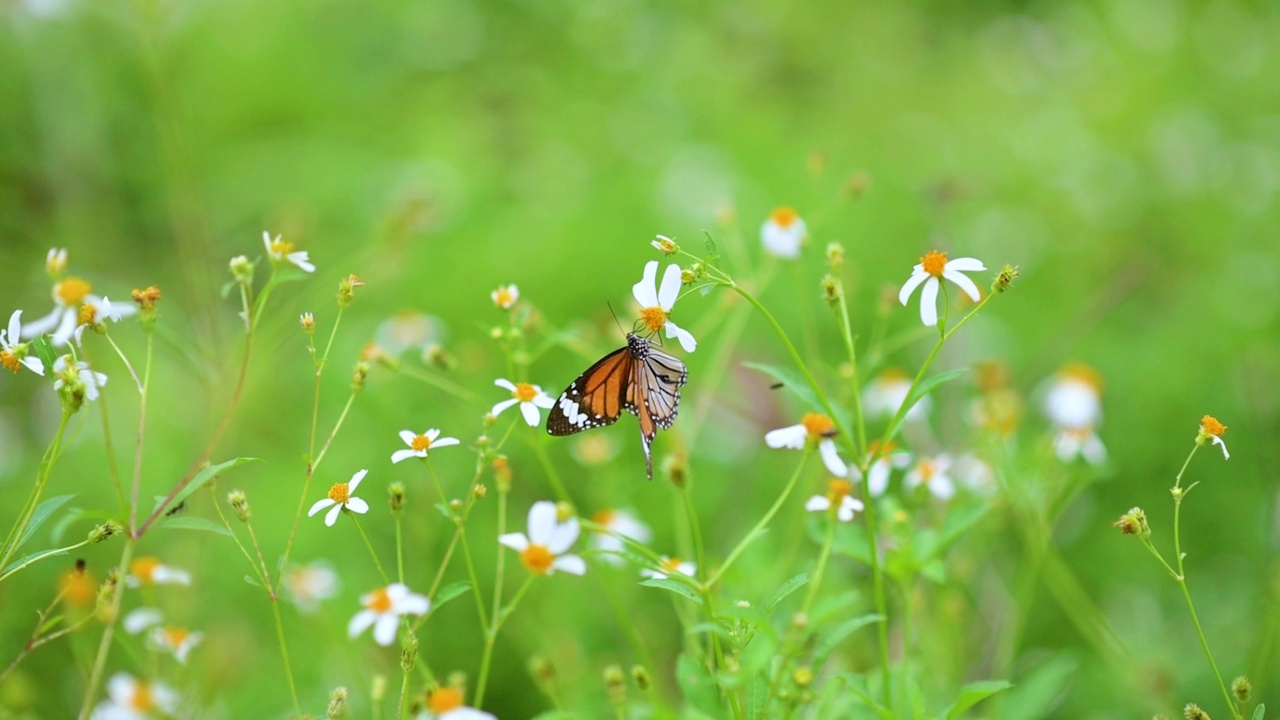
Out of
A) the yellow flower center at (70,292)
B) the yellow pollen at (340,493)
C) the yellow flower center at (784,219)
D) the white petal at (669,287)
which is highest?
the yellow flower center at (784,219)

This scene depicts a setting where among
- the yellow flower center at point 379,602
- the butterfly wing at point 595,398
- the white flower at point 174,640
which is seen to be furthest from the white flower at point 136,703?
the butterfly wing at point 595,398

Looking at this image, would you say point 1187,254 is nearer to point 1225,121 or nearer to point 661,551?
point 1225,121

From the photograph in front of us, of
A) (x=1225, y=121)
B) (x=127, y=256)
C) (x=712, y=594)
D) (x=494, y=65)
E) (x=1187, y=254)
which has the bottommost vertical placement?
(x=712, y=594)

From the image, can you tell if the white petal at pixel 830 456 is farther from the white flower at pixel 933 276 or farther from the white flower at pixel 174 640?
the white flower at pixel 174 640

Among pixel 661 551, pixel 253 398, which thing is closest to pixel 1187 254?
pixel 661 551

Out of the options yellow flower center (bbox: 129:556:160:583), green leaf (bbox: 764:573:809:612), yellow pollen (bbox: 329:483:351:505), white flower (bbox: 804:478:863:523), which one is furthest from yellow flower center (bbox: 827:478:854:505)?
yellow flower center (bbox: 129:556:160:583)

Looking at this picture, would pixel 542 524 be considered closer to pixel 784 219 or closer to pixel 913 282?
pixel 913 282

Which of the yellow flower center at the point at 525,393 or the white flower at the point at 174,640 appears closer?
the yellow flower center at the point at 525,393
